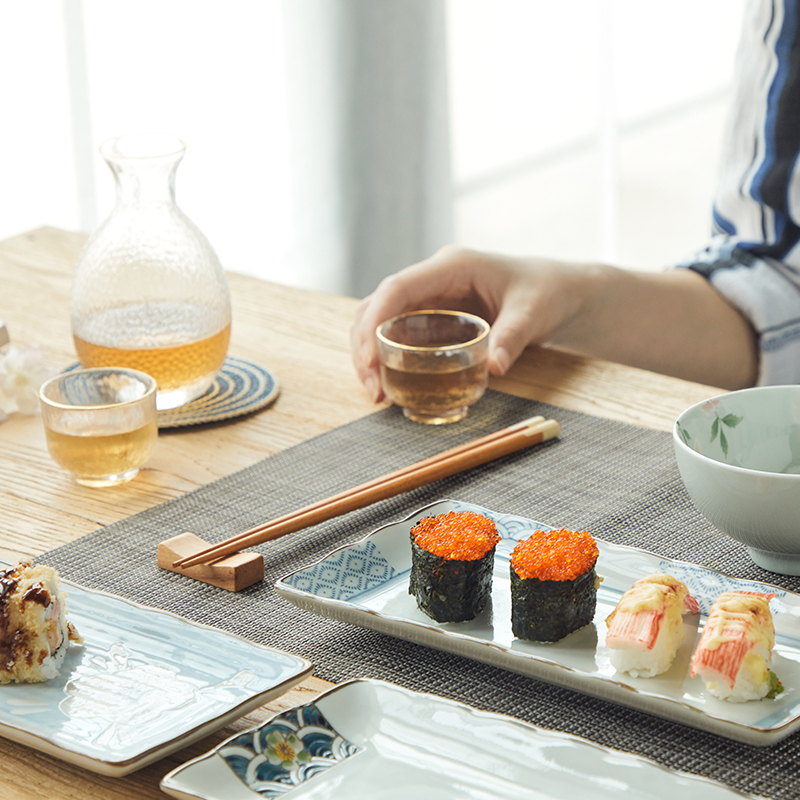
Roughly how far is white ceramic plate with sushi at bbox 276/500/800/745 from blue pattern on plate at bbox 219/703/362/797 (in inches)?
4.8

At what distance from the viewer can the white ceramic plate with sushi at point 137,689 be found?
2.03 feet

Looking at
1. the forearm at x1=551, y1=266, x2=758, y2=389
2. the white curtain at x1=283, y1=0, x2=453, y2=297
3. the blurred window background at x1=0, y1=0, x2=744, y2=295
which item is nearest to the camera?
the forearm at x1=551, y1=266, x2=758, y2=389

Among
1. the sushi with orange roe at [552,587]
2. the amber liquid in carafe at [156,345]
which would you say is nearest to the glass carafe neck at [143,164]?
the amber liquid in carafe at [156,345]

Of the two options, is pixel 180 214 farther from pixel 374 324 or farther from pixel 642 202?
pixel 642 202

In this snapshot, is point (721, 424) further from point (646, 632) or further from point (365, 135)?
point (365, 135)

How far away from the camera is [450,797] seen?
0.58 m

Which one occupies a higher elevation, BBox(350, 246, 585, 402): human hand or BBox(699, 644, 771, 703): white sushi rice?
BBox(350, 246, 585, 402): human hand

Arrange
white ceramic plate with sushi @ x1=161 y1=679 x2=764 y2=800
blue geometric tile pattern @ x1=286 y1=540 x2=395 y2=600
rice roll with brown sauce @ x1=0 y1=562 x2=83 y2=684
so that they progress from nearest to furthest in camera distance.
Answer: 1. white ceramic plate with sushi @ x1=161 y1=679 x2=764 y2=800
2. rice roll with brown sauce @ x1=0 y1=562 x2=83 y2=684
3. blue geometric tile pattern @ x1=286 y1=540 x2=395 y2=600

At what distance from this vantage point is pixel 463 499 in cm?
98

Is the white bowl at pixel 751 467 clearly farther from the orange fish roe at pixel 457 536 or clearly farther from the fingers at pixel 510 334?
the fingers at pixel 510 334

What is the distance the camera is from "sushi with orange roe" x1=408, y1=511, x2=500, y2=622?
73 centimetres

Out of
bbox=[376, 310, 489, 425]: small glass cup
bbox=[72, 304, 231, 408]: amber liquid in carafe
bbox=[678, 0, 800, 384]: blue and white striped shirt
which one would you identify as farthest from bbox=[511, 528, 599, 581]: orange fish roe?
bbox=[678, 0, 800, 384]: blue and white striped shirt

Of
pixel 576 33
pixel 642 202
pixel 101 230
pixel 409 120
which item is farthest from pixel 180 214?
pixel 642 202

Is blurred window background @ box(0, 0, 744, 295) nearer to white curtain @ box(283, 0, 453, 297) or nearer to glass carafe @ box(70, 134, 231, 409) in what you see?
white curtain @ box(283, 0, 453, 297)
